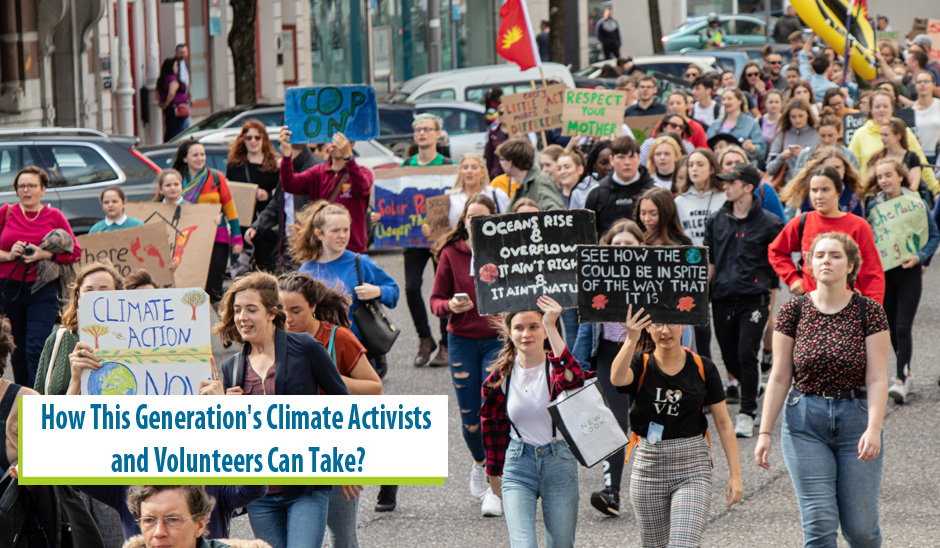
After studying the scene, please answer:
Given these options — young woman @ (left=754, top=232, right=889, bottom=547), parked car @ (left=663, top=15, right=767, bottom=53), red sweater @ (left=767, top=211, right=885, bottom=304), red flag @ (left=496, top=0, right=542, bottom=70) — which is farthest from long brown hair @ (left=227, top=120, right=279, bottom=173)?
parked car @ (left=663, top=15, right=767, bottom=53)

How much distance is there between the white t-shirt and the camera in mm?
5633

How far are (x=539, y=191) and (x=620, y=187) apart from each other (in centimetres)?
61

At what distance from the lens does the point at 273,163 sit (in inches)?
467

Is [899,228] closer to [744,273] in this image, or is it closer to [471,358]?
[744,273]

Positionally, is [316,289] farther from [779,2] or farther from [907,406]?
[779,2]

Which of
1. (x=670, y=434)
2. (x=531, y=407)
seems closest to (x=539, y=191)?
(x=531, y=407)

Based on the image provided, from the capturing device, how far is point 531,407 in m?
5.66

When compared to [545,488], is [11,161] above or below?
above

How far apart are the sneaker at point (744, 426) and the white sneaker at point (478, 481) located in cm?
184

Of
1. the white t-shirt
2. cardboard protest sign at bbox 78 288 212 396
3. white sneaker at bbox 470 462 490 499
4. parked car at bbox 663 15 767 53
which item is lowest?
white sneaker at bbox 470 462 490 499

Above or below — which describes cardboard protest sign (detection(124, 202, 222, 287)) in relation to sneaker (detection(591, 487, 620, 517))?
above

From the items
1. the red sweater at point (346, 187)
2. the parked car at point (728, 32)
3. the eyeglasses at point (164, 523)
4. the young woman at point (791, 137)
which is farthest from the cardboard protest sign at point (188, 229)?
the parked car at point (728, 32)

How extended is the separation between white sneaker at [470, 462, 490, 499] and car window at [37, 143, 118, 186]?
7068 millimetres

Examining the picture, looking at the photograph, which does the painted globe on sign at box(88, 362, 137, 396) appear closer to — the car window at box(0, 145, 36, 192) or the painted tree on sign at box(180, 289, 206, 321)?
the painted tree on sign at box(180, 289, 206, 321)
